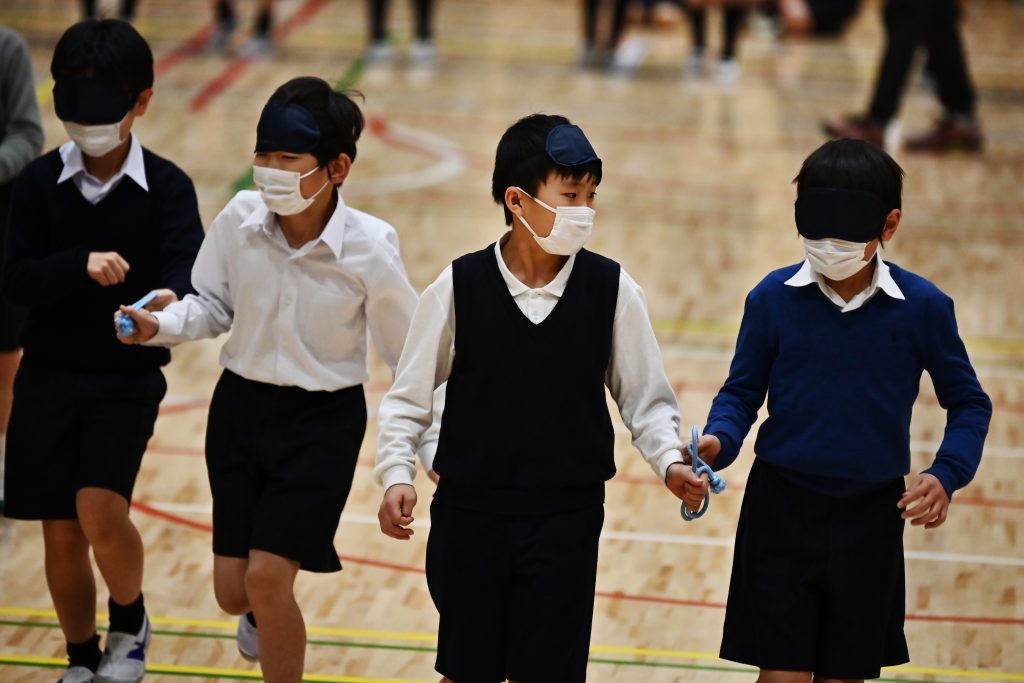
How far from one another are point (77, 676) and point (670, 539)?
2.14 metres

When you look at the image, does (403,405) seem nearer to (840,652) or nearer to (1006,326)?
(840,652)

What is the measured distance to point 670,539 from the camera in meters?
5.43

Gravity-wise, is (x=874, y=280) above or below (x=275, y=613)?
above

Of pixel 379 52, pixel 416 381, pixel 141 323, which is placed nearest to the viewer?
pixel 416 381

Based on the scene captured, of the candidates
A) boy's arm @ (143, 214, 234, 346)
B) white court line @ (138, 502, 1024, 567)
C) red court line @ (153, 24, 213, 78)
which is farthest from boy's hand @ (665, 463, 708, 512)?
red court line @ (153, 24, 213, 78)

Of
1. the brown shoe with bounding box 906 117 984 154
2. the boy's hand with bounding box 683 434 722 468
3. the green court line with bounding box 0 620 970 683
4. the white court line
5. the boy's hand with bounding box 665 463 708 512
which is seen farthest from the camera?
the brown shoe with bounding box 906 117 984 154

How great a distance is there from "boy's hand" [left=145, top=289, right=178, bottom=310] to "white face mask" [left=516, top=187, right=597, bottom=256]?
104cm

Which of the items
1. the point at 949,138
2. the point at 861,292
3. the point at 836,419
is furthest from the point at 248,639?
the point at 949,138

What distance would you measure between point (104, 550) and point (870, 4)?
15.4 m

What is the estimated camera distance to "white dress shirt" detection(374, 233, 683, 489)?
3.32m

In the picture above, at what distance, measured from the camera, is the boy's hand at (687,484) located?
3.24 meters

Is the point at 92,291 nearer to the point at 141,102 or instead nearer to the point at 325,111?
the point at 141,102

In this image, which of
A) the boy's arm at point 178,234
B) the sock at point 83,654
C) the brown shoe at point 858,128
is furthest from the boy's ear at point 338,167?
the brown shoe at point 858,128

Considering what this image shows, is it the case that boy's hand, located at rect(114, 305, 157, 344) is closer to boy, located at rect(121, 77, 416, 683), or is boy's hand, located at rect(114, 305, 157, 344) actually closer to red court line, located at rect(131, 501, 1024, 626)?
boy, located at rect(121, 77, 416, 683)
